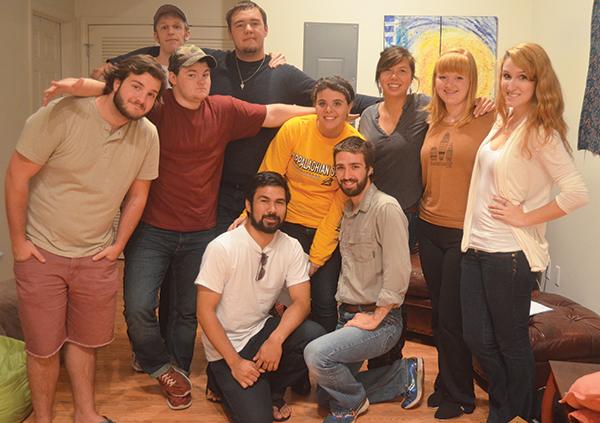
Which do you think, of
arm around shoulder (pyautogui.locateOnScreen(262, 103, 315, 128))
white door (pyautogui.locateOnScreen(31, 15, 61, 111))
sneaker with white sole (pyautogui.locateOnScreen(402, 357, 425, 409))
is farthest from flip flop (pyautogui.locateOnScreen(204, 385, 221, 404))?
white door (pyautogui.locateOnScreen(31, 15, 61, 111))

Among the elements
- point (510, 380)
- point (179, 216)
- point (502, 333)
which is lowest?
point (510, 380)

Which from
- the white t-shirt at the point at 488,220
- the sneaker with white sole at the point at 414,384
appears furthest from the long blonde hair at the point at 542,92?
the sneaker with white sole at the point at 414,384

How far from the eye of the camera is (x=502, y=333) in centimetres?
247

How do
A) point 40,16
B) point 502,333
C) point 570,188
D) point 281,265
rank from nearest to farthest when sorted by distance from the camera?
point 570,188, point 502,333, point 281,265, point 40,16

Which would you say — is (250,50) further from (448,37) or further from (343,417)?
(448,37)

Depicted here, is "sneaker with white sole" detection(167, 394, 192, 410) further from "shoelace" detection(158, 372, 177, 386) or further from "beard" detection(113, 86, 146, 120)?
"beard" detection(113, 86, 146, 120)

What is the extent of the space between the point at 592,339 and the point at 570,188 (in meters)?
1.08

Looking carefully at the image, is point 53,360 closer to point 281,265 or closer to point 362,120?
point 281,265

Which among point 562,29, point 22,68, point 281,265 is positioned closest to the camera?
point 281,265

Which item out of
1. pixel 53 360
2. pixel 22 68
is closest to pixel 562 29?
pixel 53 360

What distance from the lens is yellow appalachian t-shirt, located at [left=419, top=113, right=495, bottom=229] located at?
2.58m

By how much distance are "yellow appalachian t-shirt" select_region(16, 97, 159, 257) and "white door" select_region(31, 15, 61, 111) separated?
3102 millimetres

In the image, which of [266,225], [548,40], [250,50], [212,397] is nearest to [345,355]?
[266,225]

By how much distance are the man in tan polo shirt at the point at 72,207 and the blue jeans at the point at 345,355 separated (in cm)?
91
